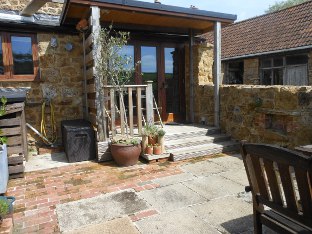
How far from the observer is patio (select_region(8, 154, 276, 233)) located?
2980 millimetres

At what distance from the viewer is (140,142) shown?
562cm

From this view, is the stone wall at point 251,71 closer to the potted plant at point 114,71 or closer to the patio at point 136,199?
the patio at point 136,199

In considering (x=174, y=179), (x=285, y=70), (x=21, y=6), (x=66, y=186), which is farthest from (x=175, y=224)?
(x=285, y=70)

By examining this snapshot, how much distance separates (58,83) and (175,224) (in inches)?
194

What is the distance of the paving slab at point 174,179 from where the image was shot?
4262mm

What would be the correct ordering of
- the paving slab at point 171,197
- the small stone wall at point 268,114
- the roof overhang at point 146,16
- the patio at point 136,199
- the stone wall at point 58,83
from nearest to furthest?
the patio at point 136,199 → the paving slab at point 171,197 → the small stone wall at point 268,114 → the roof overhang at point 146,16 → the stone wall at point 58,83

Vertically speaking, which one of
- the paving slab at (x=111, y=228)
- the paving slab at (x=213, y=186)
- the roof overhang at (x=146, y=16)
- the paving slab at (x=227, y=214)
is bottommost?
the paving slab at (x=111, y=228)

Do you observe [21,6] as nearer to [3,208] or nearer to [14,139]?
[14,139]

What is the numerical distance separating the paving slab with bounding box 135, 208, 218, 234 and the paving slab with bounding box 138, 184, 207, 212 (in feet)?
0.60

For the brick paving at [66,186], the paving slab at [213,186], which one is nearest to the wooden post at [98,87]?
the brick paving at [66,186]

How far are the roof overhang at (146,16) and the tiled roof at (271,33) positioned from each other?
553cm

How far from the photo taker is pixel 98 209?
11.1 feet

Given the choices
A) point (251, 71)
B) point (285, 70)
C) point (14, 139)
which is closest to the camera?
point (14, 139)

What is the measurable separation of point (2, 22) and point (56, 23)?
114 centimetres
